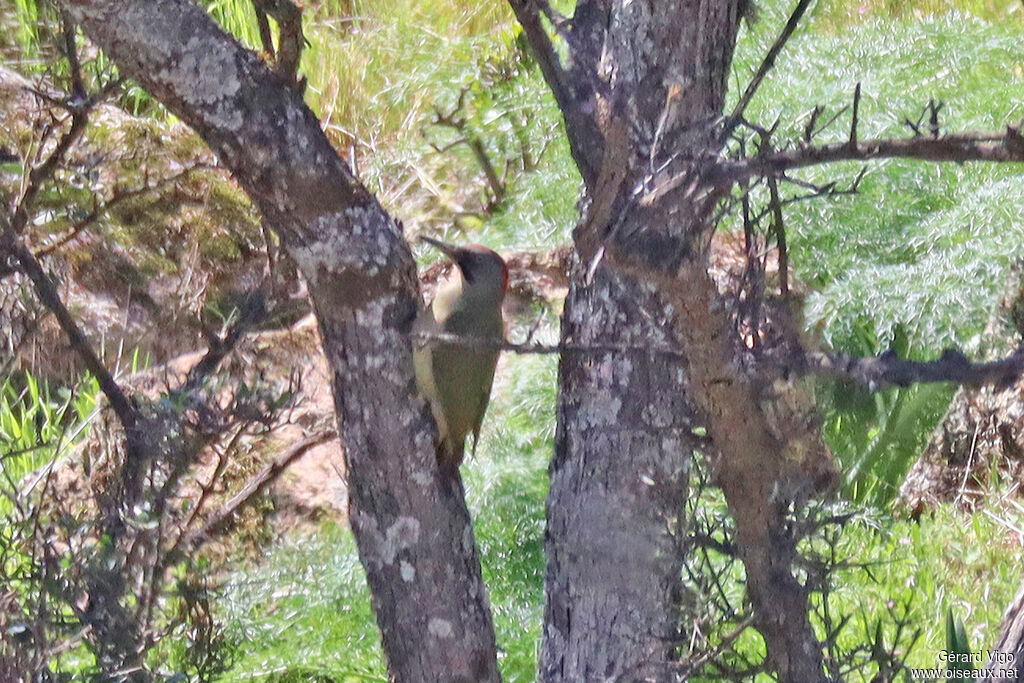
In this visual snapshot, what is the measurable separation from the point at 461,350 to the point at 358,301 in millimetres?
567

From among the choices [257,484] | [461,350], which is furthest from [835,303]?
[257,484]

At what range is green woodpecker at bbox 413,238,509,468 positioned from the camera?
73.7 inches

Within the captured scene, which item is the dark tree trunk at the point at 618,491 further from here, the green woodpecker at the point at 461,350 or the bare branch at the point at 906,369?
the bare branch at the point at 906,369

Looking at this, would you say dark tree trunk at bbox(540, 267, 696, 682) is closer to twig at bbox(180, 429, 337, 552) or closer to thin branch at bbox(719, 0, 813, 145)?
thin branch at bbox(719, 0, 813, 145)

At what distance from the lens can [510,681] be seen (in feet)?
9.53

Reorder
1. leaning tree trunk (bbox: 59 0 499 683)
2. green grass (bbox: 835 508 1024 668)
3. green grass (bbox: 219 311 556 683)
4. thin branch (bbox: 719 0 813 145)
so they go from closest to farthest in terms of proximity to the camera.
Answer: thin branch (bbox: 719 0 813 145), leaning tree trunk (bbox: 59 0 499 683), green grass (bbox: 835 508 1024 668), green grass (bbox: 219 311 556 683)

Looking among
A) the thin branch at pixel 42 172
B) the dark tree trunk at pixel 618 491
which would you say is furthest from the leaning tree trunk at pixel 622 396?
the thin branch at pixel 42 172

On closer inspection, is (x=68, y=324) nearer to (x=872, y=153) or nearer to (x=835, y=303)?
(x=872, y=153)

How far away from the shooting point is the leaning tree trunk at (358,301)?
1.59 m

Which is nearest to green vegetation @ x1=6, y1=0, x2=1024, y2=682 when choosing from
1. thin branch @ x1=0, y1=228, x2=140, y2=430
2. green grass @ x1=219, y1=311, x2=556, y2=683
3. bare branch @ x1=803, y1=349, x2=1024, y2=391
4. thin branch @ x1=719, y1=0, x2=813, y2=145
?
green grass @ x1=219, y1=311, x2=556, y2=683

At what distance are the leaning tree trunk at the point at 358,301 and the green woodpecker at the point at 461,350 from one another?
8 centimetres

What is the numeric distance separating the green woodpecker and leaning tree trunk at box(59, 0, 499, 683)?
8 cm

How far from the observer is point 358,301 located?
167 centimetres

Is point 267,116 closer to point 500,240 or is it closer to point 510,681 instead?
point 510,681
